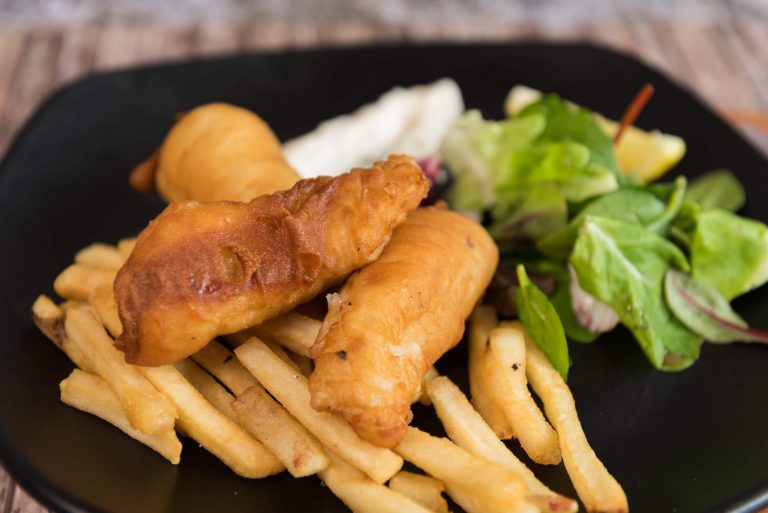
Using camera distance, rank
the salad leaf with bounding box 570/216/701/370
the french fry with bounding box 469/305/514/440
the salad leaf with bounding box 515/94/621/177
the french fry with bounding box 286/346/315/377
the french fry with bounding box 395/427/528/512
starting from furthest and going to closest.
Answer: the salad leaf with bounding box 515/94/621/177 < the salad leaf with bounding box 570/216/701/370 < the french fry with bounding box 286/346/315/377 < the french fry with bounding box 469/305/514/440 < the french fry with bounding box 395/427/528/512

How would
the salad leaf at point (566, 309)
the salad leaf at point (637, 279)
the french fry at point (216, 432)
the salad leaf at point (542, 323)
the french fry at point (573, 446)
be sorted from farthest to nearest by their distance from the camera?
the salad leaf at point (566, 309) → the salad leaf at point (637, 279) → the salad leaf at point (542, 323) → the french fry at point (216, 432) → the french fry at point (573, 446)

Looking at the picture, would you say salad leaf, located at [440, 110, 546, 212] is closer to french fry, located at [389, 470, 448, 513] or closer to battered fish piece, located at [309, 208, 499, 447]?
battered fish piece, located at [309, 208, 499, 447]

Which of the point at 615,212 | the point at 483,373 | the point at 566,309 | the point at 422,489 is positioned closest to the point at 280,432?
the point at 422,489

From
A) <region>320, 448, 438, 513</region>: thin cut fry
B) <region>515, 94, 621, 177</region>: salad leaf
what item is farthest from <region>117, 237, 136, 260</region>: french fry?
<region>515, 94, 621, 177</region>: salad leaf

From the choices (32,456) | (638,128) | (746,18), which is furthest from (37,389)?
(746,18)

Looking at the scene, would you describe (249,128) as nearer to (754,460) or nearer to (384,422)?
(384,422)

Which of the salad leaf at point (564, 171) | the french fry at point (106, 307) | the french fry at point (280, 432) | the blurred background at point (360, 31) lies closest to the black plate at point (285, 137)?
the french fry at point (280, 432)

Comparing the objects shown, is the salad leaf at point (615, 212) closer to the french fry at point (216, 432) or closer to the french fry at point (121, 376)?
the french fry at point (216, 432)
